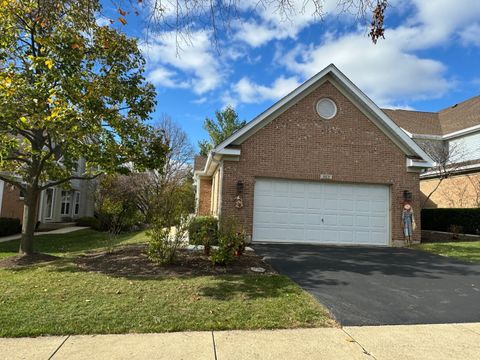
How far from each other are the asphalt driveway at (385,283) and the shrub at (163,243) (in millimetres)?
2360

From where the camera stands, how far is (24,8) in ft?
27.5

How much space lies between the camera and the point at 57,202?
24719 millimetres

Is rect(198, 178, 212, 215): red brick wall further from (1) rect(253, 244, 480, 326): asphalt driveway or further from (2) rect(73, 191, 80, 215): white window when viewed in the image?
(1) rect(253, 244, 480, 326): asphalt driveway

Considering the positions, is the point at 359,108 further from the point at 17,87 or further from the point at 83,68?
the point at 17,87

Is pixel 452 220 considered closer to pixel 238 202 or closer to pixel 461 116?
pixel 461 116

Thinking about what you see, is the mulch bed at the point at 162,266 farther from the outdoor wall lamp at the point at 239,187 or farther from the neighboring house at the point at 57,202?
the neighboring house at the point at 57,202

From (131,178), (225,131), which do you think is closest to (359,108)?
(131,178)

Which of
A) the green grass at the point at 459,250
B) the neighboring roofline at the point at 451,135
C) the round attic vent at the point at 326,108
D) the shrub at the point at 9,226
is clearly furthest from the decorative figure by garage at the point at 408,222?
the shrub at the point at 9,226

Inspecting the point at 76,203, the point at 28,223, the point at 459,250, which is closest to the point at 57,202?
the point at 76,203

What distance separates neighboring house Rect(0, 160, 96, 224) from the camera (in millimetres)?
18938

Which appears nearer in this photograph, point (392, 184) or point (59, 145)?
point (59, 145)

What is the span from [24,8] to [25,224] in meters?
5.36

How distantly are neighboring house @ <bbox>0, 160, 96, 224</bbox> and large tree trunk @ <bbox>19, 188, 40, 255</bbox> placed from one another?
5.96 m

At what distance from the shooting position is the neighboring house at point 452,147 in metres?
19.2
